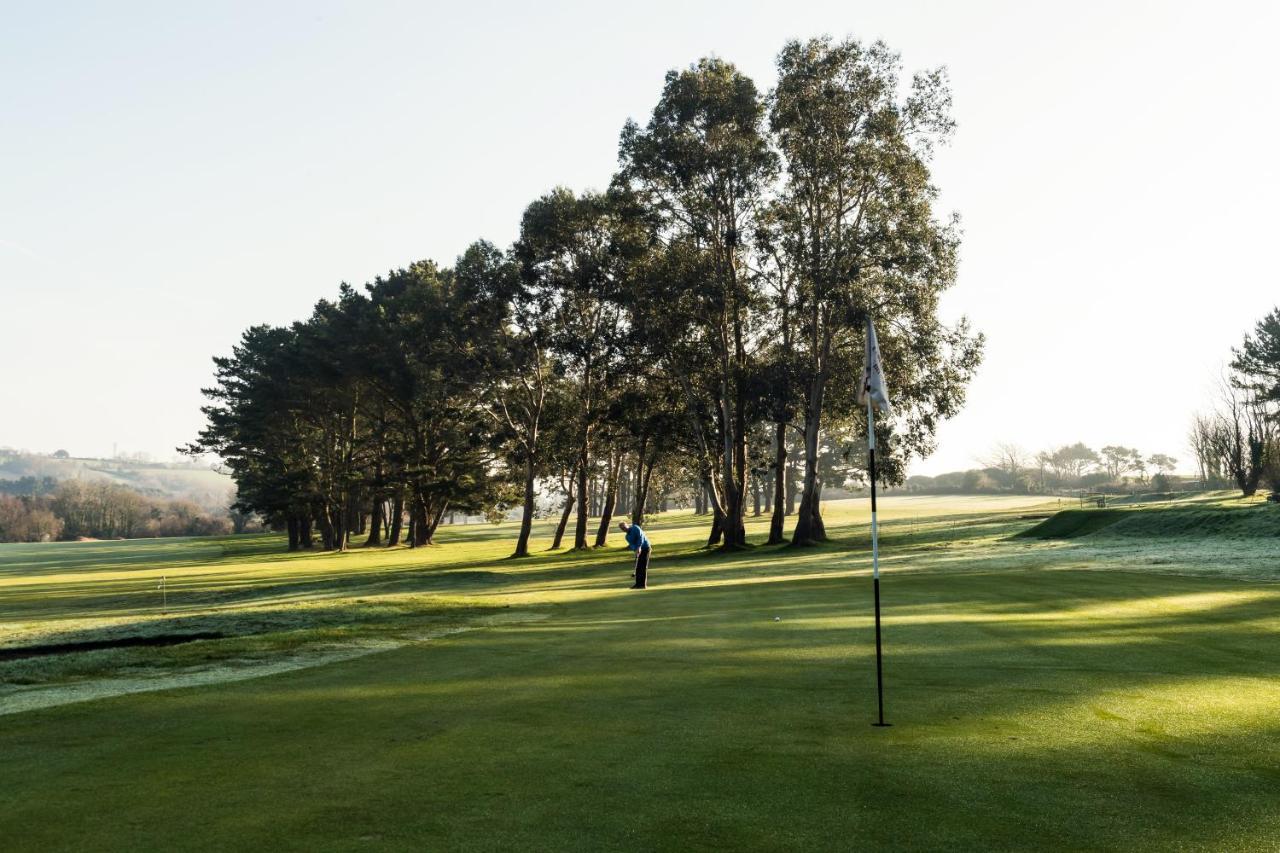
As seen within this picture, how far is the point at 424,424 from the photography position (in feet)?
251

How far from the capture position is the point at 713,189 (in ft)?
163

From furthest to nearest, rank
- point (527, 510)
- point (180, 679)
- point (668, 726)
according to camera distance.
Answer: point (527, 510), point (180, 679), point (668, 726)

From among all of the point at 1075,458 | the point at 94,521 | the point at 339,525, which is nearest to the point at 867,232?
the point at 339,525

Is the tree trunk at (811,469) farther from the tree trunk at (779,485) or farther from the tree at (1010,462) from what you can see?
the tree at (1010,462)

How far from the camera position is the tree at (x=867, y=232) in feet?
150

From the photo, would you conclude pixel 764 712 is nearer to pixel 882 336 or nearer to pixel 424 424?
pixel 882 336

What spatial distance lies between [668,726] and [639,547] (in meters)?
19.5

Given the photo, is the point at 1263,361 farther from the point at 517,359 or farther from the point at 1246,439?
the point at 517,359

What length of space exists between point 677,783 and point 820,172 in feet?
143

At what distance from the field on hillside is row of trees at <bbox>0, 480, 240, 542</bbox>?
137 metres

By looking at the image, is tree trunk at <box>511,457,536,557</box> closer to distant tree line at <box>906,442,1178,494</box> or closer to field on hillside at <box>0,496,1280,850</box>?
field on hillside at <box>0,496,1280,850</box>

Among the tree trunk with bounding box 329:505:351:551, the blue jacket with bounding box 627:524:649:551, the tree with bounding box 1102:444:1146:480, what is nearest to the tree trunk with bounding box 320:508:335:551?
the tree trunk with bounding box 329:505:351:551

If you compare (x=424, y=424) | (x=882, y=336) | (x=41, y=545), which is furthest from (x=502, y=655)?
(x=41, y=545)

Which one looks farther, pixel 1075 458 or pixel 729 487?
pixel 1075 458
